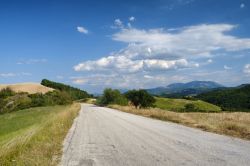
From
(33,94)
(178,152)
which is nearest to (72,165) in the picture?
(178,152)

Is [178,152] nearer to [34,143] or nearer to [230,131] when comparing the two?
[34,143]

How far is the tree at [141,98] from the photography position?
101 m

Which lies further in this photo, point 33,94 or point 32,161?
point 33,94

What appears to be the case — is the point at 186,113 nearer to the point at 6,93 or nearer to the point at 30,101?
the point at 30,101

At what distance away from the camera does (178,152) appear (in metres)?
11.8

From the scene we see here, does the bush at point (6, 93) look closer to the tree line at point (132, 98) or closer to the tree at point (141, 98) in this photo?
the tree line at point (132, 98)

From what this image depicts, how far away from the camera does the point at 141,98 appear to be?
101812 mm

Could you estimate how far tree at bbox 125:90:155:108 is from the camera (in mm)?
101250

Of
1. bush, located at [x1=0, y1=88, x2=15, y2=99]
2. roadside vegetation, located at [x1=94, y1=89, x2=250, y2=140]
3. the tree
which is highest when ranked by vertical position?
bush, located at [x1=0, y1=88, x2=15, y2=99]

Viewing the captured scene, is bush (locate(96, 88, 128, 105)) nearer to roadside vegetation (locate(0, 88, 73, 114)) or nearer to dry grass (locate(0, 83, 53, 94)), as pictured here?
roadside vegetation (locate(0, 88, 73, 114))

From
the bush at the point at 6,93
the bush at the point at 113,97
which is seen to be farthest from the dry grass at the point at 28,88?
the bush at the point at 113,97

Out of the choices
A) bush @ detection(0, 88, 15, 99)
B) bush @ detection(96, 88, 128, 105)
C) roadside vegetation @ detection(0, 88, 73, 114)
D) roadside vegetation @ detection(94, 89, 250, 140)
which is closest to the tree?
roadside vegetation @ detection(94, 89, 250, 140)

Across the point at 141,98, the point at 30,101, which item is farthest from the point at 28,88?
the point at 141,98

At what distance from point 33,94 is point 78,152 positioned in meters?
126
